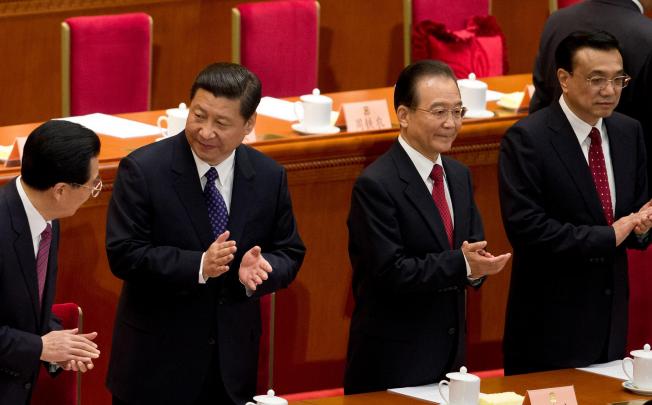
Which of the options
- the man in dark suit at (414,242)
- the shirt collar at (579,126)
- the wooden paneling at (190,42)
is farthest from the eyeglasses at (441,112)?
the wooden paneling at (190,42)

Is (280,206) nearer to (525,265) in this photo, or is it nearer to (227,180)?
(227,180)

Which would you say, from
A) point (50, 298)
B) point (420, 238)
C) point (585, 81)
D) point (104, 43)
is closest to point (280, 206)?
point (420, 238)

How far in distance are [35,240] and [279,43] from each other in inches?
109

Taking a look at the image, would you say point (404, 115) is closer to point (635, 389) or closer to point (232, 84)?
point (232, 84)

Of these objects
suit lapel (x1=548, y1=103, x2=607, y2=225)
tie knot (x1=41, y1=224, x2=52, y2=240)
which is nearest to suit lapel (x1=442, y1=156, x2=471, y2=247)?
suit lapel (x1=548, y1=103, x2=607, y2=225)

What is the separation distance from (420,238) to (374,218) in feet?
0.44

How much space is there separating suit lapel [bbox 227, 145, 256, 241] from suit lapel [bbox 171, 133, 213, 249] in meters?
0.06

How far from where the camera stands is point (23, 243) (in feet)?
10.2

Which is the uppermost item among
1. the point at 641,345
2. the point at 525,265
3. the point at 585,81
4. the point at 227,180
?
the point at 585,81

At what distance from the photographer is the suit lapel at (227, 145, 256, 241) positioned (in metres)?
3.44

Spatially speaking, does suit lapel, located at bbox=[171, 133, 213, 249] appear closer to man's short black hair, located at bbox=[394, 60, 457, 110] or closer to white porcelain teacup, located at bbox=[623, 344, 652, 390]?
man's short black hair, located at bbox=[394, 60, 457, 110]

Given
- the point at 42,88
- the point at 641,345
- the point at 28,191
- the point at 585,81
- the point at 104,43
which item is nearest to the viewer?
the point at 28,191

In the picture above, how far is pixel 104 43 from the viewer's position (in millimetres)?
5445

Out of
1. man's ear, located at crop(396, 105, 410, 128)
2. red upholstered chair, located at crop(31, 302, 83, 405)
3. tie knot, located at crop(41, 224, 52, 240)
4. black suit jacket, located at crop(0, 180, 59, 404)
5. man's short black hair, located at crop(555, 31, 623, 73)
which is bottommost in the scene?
red upholstered chair, located at crop(31, 302, 83, 405)
